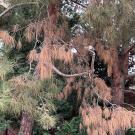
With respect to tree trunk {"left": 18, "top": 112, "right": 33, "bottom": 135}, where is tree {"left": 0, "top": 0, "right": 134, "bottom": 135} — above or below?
above

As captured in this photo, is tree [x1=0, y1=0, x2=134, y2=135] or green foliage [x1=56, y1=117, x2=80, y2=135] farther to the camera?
green foliage [x1=56, y1=117, x2=80, y2=135]

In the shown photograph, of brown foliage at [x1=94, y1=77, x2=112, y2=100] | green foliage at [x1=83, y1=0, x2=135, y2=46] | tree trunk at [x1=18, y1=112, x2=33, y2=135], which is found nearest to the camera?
green foliage at [x1=83, y1=0, x2=135, y2=46]

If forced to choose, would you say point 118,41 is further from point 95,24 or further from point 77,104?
point 77,104

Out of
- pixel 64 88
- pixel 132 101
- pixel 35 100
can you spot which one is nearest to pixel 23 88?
pixel 35 100

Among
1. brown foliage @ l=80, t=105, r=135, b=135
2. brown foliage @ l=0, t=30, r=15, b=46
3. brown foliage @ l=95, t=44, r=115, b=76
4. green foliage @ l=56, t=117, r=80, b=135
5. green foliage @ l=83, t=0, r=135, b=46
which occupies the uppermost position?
green foliage @ l=83, t=0, r=135, b=46

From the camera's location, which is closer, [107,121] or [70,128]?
[107,121]

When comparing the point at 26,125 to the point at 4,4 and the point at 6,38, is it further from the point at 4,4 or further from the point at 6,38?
the point at 4,4

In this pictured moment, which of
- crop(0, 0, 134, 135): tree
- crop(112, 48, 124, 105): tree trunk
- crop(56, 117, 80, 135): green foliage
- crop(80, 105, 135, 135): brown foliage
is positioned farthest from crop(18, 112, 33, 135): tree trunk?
crop(112, 48, 124, 105): tree trunk

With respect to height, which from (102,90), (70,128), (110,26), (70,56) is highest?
(110,26)

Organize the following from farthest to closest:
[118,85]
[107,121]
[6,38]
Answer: [118,85], [6,38], [107,121]

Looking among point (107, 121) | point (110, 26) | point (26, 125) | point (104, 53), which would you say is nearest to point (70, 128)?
point (26, 125)

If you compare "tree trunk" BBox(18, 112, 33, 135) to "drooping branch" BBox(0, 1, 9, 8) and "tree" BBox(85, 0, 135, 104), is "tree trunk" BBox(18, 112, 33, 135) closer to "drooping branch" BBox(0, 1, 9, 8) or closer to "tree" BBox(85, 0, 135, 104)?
"tree" BBox(85, 0, 135, 104)

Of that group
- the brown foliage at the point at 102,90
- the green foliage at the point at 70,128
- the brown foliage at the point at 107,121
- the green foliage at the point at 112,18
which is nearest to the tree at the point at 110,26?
the green foliage at the point at 112,18

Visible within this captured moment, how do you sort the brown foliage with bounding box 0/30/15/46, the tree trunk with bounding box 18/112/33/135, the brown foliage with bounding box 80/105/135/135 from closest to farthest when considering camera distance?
the brown foliage with bounding box 80/105/135/135 → the brown foliage with bounding box 0/30/15/46 → the tree trunk with bounding box 18/112/33/135
